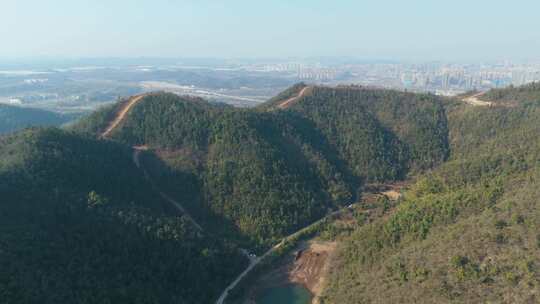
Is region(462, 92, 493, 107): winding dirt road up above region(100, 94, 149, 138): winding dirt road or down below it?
above

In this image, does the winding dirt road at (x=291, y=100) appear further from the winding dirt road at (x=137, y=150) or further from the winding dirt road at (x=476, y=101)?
the winding dirt road at (x=476, y=101)

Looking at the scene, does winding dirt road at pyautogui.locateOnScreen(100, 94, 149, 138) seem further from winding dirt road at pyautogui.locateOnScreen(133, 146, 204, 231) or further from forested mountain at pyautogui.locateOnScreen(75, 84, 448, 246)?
winding dirt road at pyautogui.locateOnScreen(133, 146, 204, 231)

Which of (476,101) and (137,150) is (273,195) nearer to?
(137,150)

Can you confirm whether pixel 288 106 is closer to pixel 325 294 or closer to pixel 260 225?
pixel 260 225

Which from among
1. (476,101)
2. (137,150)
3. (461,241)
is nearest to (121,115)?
(137,150)

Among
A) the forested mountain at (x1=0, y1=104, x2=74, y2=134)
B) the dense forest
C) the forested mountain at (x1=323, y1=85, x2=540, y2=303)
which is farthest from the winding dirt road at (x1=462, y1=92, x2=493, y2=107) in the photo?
the forested mountain at (x1=0, y1=104, x2=74, y2=134)
